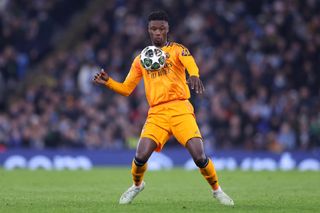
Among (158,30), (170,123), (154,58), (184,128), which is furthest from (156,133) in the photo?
(158,30)

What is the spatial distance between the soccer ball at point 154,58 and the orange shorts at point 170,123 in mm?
550

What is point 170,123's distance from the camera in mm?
12234

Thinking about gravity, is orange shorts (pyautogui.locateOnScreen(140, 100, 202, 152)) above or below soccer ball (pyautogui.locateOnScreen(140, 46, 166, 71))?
below

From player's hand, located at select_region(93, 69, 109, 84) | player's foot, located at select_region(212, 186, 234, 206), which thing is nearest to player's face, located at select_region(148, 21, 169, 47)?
player's hand, located at select_region(93, 69, 109, 84)

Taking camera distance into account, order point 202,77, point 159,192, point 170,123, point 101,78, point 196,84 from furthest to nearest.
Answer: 1. point 202,77
2. point 159,192
3. point 101,78
4. point 170,123
5. point 196,84

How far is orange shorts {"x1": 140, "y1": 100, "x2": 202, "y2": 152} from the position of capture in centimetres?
1215

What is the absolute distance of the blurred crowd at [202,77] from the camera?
84.4 feet

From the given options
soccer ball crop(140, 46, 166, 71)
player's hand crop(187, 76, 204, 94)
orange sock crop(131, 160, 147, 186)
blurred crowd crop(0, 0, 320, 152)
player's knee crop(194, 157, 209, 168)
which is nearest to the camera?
player's hand crop(187, 76, 204, 94)

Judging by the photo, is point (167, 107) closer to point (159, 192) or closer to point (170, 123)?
point (170, 123)

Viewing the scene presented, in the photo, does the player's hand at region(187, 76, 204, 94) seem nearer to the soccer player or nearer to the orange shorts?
the soccer player

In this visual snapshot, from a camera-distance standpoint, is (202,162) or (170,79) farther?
(170,79)

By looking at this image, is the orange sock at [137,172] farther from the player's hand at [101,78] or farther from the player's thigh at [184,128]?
the player's hand at [101,78]

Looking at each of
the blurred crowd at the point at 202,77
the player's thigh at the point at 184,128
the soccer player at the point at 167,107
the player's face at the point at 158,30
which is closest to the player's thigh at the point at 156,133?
the soccer player at the point at 167,107

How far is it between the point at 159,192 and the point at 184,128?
386 cm
